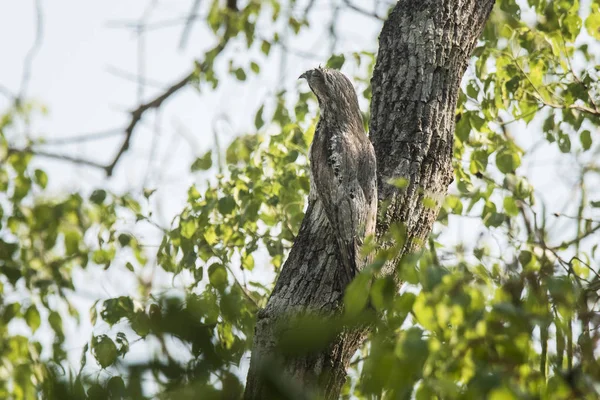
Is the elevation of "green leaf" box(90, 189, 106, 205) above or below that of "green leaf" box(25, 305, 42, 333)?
above

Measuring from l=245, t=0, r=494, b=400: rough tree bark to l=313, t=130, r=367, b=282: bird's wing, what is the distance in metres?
0.06

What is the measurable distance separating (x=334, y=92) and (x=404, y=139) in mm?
965

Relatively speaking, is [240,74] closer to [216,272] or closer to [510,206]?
[216,272]

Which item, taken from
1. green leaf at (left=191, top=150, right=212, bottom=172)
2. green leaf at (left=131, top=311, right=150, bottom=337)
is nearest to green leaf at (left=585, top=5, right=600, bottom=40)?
green leaf at (left=191, top=150, right=212, bottom=172)

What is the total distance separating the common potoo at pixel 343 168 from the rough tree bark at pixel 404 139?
55 millimetres

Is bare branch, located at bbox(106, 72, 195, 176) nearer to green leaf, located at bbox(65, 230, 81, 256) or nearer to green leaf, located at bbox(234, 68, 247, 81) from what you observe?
green leaf, located at bbox(234, 68, 247, 81)

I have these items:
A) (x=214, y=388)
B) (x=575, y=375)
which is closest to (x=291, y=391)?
(x=214, y=388)

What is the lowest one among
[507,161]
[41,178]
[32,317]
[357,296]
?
[357,296]

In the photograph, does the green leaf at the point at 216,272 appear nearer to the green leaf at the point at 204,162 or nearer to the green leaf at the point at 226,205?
the green leaf at the point at 226,205

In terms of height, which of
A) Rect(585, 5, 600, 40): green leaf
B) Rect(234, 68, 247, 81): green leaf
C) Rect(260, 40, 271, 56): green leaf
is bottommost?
Rect(585, 5, 600, 40): green leaf

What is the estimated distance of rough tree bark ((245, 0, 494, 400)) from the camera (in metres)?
2.83

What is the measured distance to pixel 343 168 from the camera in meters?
3.48

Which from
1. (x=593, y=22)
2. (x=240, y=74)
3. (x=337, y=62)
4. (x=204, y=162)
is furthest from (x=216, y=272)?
(x=593, y=22)

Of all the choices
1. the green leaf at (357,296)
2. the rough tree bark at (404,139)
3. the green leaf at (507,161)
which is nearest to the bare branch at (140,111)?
the green leaf at (507,161)
